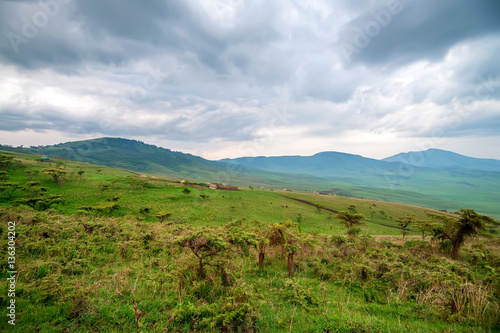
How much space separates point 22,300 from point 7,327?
2.75 ft

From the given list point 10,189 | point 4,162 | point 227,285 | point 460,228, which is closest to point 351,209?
point 460,228

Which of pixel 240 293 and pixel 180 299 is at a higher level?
pixel 240 293

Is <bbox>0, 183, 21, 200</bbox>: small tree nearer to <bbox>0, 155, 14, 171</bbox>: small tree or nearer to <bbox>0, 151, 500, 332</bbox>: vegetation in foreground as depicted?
<bbox>0, 155, 14, 171</bbox>: small tree

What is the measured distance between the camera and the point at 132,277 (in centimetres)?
627

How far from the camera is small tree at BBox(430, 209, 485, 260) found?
35.5ft

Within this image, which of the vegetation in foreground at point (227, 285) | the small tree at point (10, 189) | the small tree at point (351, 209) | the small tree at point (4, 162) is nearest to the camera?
the vegetation in foreground at point (227, 285)

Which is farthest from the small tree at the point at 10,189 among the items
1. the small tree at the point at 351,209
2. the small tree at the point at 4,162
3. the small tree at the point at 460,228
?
the small tree at the point at 351,209

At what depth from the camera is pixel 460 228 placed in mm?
11273

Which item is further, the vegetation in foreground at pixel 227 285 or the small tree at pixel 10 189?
the small tree at pixel 10 189

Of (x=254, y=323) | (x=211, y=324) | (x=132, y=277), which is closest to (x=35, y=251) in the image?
(x=132, y=277)

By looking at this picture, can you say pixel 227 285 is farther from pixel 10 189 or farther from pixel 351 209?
pixel 351 209

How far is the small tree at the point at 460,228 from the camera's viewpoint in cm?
1083

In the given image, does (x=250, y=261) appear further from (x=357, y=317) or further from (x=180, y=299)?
(x=357, y=317)

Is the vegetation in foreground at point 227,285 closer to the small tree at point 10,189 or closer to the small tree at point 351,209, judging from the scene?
the small tree at point 10,189
